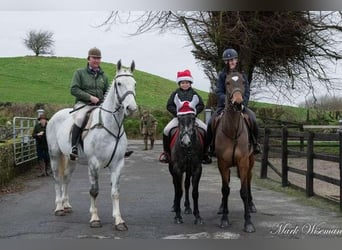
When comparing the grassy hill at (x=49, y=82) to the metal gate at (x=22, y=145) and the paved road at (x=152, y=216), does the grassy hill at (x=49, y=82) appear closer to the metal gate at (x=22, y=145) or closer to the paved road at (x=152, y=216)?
the metal gate at (x=22, y=145)

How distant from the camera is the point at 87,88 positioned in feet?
23.7

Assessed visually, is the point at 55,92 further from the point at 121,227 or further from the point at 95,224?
the point at 121,227

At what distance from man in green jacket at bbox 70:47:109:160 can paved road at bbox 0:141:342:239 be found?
3.88ft

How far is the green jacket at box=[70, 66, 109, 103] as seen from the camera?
7.10m

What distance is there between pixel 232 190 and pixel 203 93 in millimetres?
8122

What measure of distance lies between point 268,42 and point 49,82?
9378 mm

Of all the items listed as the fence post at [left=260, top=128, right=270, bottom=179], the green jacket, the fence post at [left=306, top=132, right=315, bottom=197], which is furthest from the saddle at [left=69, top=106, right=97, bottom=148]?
the fence post at [left=260, top=128, right=270, bottom=179]

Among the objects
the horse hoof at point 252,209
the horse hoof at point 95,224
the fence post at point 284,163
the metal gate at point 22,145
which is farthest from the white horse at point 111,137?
the metal gate at point 22,145

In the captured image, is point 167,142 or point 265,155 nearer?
point 167,142

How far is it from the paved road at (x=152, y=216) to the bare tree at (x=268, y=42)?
4.59 m

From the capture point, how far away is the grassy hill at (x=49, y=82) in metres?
16.7

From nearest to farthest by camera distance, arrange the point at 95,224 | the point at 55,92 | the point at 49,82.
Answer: the point at 95,224
the point at 55,92
the point at 49,82

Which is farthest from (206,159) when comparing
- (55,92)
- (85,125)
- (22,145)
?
(55,92)
